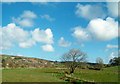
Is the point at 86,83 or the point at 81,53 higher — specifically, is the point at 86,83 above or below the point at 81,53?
below

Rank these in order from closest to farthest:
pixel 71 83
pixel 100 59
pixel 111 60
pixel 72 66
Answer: pixel 71 83
pixel 72 66
pixel 100 59
pixel 111 60

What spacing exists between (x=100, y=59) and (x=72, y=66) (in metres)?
63.1

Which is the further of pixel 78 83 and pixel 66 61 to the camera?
pixel 66 61

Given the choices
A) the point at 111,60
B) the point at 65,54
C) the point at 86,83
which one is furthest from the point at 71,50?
the point at 111,60

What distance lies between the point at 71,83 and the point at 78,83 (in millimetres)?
1584

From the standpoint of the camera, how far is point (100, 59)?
6501 inches

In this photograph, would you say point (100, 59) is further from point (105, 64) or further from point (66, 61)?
point (66, 61)

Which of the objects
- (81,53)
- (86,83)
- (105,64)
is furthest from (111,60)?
(86,83)

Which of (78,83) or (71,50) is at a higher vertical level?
(71,50)

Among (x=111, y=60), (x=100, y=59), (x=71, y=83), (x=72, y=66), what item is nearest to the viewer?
(x=71, y=83)

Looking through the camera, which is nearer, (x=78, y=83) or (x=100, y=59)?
(x=78, y=83)

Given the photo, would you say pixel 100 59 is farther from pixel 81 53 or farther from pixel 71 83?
pixel 71 83

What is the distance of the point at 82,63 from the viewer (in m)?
108

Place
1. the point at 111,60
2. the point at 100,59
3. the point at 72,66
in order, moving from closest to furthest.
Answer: the point at 72,66 < the point at 100,59 < the point at 111,60
